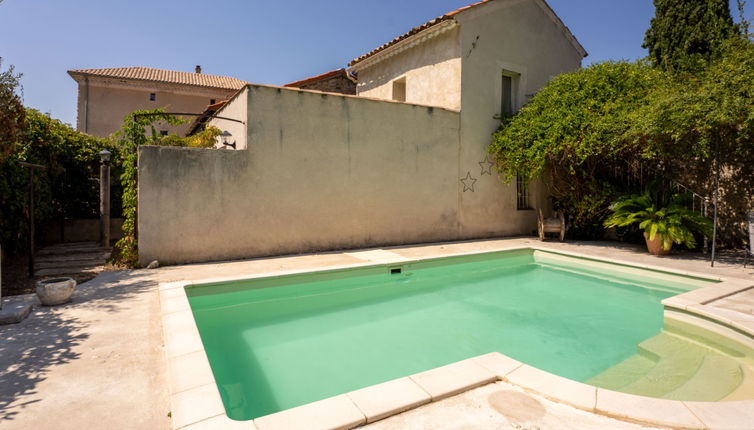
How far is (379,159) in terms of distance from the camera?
30.3ft

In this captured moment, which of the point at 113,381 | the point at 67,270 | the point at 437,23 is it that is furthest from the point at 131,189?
the point at 437,23

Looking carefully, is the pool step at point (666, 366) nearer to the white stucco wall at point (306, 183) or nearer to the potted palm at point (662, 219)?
the potted palm at point (662, 219)

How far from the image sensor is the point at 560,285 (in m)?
6.96

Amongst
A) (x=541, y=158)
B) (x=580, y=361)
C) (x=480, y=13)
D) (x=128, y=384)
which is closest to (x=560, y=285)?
(x=580, y=361)

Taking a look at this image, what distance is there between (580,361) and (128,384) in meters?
4.26

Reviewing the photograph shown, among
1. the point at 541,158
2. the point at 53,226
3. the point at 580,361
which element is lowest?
the point at 580,361

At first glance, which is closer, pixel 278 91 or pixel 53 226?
pixel 278 91

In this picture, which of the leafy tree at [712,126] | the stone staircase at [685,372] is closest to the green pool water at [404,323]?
the stone staircase at [685,372]

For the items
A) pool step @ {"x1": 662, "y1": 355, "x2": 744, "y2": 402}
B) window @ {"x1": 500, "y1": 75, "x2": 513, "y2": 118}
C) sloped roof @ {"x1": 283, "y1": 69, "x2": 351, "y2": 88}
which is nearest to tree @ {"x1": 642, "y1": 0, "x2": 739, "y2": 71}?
window @ {"x1": 500, "y1": 75, "x2": 513, "y2": 118}

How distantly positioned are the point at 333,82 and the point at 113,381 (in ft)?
46.3

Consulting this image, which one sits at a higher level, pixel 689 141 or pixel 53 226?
pixel 689 141

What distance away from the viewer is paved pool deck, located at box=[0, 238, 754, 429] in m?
2.21

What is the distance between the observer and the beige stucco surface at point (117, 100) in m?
21.7

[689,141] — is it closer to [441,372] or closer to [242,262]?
[441,372]
